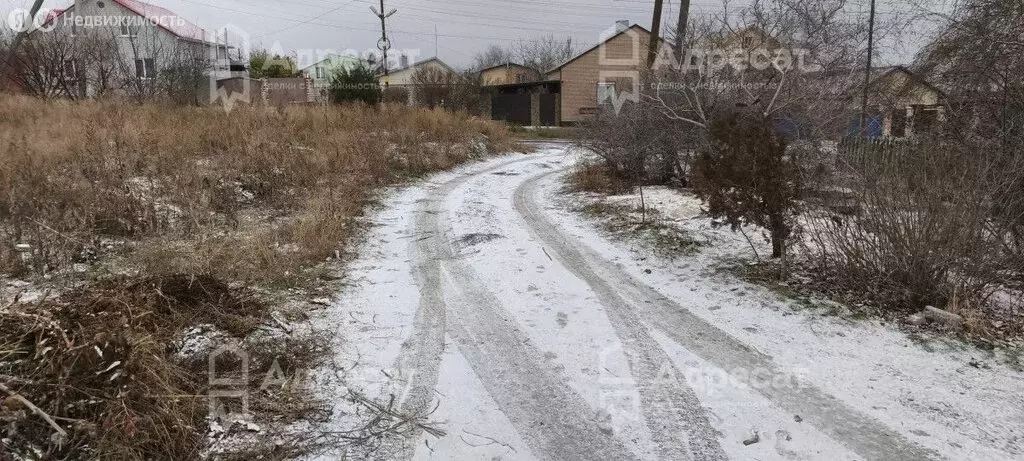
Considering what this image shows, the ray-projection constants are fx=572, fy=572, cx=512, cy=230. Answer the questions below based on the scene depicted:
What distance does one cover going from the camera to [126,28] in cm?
2816

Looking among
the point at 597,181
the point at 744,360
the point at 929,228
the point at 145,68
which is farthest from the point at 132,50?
the point at 929,228

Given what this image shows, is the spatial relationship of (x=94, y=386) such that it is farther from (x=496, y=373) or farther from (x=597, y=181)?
(x=597, y=181)

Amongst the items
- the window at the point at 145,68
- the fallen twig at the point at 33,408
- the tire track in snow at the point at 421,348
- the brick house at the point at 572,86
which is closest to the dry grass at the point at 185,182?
the tire track in snow at the point at 421,348

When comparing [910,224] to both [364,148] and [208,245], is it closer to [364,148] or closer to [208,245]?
[208,245]

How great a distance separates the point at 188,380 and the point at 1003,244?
5.91 metres

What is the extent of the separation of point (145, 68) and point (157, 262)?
969 inches

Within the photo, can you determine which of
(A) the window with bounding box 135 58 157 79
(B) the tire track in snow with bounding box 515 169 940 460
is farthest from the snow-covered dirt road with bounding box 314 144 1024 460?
(A) the window with bounding box 135 58 157 79

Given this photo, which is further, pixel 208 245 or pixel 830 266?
pixel 208 245

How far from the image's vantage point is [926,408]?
10.7 ft

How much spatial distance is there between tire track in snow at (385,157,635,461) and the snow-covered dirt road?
13 millimetres

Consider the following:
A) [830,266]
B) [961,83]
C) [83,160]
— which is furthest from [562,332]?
[83,160]

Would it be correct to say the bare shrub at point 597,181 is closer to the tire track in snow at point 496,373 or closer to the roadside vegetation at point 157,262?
the roadside vegetation at point 157,262

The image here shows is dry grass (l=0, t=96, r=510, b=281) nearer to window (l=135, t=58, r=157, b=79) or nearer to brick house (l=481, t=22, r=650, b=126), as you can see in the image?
window (l=135, t=58, r=157, b=79)

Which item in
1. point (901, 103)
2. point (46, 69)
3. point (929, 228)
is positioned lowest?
point (929, 228)
